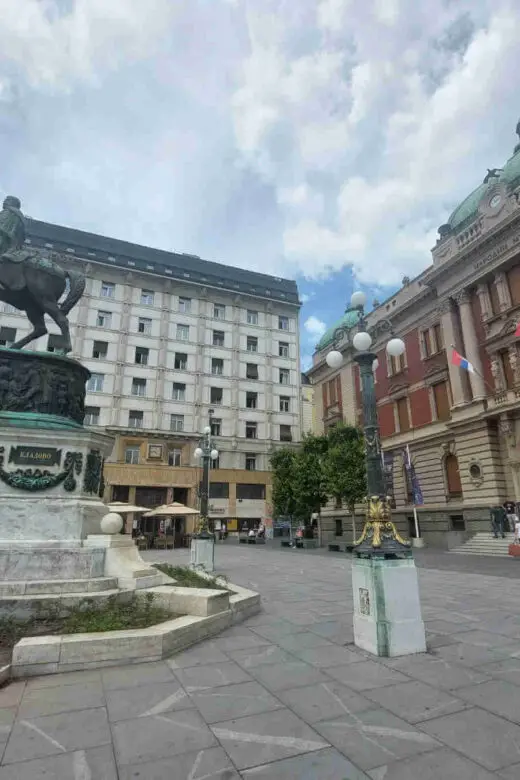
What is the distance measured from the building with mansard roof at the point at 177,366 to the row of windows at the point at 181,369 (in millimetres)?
112

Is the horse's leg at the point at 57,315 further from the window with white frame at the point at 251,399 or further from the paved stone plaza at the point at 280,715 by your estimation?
the window with white frame at the point at 251,399

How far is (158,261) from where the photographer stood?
51812 millimetres

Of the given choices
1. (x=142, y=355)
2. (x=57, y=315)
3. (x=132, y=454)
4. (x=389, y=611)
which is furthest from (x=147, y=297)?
(x=389, y=611)

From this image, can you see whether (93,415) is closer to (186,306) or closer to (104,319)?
(104,319)

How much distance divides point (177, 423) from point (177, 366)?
20.5ft

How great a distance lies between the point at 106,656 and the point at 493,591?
912cm

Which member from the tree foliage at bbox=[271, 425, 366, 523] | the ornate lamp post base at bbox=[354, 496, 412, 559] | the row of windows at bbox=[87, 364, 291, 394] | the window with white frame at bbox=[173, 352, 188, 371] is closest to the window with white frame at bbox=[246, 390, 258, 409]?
the row of windows at bbox=[87, 364, 291, 394]

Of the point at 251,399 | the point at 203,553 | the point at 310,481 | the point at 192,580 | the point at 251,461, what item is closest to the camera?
the point at 192,580

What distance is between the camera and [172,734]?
11.3 feet

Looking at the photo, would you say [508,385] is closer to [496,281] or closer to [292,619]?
[496,281]

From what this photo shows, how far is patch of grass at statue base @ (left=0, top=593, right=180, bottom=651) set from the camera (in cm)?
546

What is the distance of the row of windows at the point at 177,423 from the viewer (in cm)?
4191

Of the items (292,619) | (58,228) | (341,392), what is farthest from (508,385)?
(58,228)

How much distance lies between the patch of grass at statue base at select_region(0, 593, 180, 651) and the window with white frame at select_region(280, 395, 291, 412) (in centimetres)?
4303
